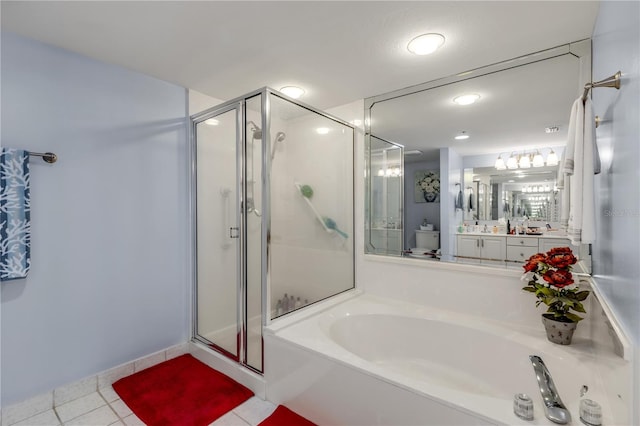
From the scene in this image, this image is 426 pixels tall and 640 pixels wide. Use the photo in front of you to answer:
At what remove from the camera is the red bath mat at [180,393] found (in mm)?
1762

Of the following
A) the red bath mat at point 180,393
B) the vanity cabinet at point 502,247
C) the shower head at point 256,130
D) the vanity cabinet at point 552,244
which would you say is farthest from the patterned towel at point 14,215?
the vanity cabinet at point 552,244

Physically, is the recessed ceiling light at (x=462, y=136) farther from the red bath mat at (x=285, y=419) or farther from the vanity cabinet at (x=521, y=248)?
the red bath mat at (x=285, y=419)

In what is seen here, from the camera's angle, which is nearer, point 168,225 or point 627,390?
point 627,390

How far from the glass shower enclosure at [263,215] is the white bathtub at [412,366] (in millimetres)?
288

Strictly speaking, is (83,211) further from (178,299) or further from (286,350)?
(286,350)

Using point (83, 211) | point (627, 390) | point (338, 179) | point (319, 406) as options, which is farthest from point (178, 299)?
point (627, 390)

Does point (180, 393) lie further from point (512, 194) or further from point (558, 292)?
point (512, 194)

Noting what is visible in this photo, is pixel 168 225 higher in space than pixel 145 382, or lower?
higher

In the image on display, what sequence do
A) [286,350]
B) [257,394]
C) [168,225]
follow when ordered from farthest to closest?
[168,225], [257,394], [286,350]

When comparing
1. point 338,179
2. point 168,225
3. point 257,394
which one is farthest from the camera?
point 338,179

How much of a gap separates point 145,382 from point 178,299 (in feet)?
2.03

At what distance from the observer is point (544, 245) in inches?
78.4

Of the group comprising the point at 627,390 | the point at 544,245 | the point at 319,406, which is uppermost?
the point at 544,245

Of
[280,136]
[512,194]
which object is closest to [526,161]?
[512,194]
